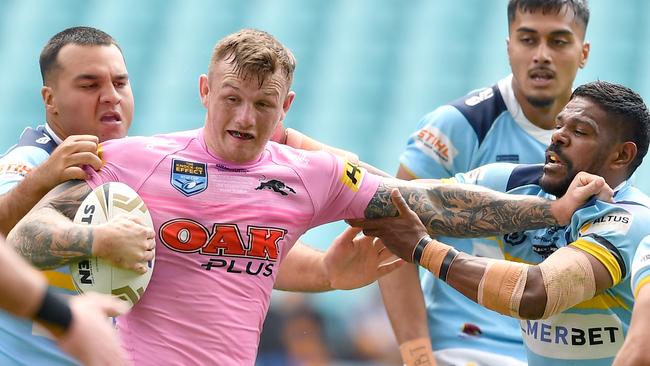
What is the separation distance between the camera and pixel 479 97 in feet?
22.3

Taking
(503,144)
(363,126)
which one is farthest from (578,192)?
(363,126)

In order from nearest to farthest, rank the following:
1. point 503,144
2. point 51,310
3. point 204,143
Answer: point 51,310
point 204,143
point 503,144

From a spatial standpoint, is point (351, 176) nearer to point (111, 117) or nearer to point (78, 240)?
point (78, 240)

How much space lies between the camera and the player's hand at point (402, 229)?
16.6 feet

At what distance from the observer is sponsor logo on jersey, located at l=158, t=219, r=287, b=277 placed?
470 cm

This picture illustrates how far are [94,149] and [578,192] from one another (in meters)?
2.02

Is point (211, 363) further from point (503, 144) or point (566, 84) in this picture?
point (566, 84)

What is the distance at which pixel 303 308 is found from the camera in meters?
10.0

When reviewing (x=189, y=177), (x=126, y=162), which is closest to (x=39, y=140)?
(x=126, y=162)

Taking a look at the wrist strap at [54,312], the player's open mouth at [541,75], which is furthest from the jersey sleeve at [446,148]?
the wrist strap at [54,312]

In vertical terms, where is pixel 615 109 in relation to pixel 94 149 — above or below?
above

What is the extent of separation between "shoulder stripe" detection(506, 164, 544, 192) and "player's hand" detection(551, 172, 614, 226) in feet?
1.38

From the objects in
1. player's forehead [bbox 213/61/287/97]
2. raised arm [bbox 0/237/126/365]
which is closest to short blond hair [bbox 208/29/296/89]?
player's forehead [bbox 213/61/287/97]

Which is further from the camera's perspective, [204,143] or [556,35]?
[556,35]
